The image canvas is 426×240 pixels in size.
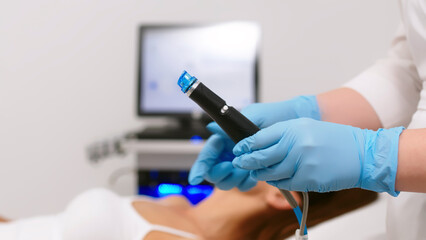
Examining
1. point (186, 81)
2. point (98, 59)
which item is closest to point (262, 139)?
point (186, 81)

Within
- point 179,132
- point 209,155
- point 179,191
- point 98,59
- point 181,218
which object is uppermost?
point 98,59

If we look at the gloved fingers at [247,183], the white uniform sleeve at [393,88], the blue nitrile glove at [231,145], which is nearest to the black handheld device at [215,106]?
the blue nitrile glove at [231,145]

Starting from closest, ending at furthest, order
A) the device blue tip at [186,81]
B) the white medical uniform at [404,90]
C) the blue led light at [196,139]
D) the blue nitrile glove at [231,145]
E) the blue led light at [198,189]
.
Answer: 1. the device blue tip at [186,81]
2. the white medical uniform at [404,90]
3. the blue nitrile glove at [231,145]
4. the blue led light at [196,139]
5. the blue led light at [198,189]

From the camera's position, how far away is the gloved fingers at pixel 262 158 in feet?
2.19

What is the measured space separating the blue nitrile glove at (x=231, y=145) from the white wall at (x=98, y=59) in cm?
150

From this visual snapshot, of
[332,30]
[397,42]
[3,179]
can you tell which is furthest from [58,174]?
[397,42]

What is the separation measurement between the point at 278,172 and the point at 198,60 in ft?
5.22

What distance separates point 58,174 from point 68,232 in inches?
63.1

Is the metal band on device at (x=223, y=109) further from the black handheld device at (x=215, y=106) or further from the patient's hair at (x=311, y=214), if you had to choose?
the patient's hair at (x=311, y=214)

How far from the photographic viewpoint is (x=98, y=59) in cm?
245

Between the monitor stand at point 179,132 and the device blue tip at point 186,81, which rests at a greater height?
the device blue tip at point 186,81

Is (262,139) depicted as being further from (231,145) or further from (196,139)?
(196,139)

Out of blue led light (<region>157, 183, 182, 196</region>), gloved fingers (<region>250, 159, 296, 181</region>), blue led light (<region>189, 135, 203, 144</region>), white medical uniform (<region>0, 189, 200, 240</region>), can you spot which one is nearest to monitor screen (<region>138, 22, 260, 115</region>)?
blue led light (<region>189, 135, 203, 144</region>)

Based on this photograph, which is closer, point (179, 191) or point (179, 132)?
point (179, 132)
